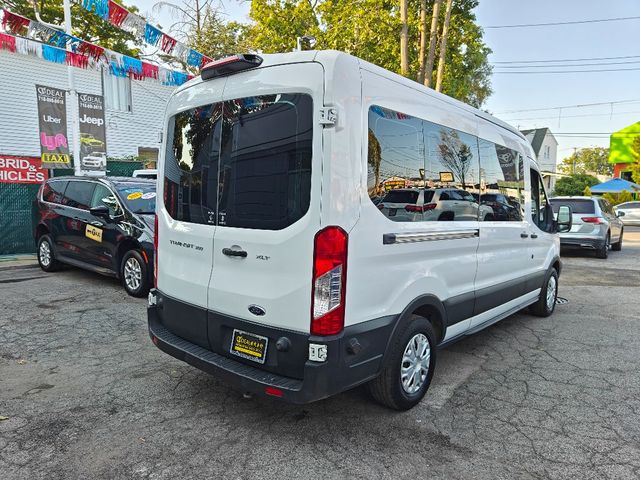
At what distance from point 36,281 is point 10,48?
549cm

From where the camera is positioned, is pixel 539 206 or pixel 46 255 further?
pixel 46 255

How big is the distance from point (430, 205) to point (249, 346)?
5.42ft

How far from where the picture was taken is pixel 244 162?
120 inches

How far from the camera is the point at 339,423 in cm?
320

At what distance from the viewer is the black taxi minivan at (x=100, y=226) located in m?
6.46

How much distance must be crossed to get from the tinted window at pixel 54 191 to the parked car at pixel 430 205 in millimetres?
6853

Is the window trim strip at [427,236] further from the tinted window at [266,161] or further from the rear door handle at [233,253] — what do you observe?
the rear door handle at [233,253]

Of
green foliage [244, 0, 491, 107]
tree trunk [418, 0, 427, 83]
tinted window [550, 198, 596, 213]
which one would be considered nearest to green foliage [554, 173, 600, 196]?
green foliage [244, 0, 491, 107]

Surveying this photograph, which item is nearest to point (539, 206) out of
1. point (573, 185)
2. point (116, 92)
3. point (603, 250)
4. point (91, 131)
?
point (603, 250)

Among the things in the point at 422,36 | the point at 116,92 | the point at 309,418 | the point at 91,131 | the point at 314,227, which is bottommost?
the point at 309,418

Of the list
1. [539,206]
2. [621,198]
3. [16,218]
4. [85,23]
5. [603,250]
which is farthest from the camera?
[621,198]

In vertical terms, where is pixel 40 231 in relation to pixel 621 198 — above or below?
below

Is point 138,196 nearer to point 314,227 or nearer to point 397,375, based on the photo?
point 314,227

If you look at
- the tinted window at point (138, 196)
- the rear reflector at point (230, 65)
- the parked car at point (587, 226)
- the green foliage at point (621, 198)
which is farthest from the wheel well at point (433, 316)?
the green foliage at point (621, 198)
